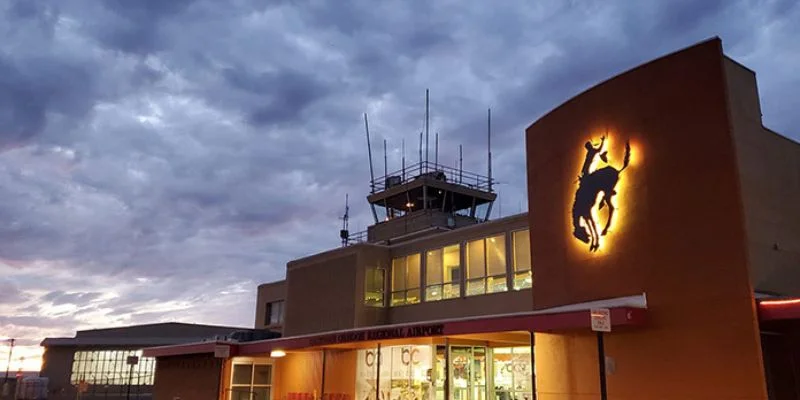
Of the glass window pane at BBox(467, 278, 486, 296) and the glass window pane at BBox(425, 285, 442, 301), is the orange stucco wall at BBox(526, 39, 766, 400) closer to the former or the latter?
the glass window pane at BBox(467, 278, 486, 296)

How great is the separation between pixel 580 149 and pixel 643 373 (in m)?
5.00

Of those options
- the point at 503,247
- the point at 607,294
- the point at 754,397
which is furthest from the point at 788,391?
the point at 503,247

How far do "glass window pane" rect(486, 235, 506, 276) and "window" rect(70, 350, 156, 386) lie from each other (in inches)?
1478

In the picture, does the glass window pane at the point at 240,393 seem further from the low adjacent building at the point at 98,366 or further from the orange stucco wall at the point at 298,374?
the low adjacent building at the point at 98,366

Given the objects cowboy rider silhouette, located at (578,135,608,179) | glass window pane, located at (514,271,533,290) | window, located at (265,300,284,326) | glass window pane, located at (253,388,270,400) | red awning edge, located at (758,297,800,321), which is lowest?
glass window pane, located at (253,388,270,400)

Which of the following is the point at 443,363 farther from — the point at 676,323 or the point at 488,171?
the point at 488,171

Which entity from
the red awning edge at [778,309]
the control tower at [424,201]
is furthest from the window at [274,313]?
the red awning edge at [778,309]

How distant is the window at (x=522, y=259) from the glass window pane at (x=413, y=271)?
511 cm

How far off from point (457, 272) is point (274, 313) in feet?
53.7

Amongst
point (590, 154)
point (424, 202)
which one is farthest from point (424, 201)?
point (590, 154)

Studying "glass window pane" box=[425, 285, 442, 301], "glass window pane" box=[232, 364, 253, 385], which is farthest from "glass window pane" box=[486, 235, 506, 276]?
"glass window pane" box=[232, 364, 253, 385]

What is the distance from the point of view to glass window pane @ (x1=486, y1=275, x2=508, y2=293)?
76.6 feet

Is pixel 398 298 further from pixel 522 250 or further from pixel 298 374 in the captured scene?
pixel 522 250

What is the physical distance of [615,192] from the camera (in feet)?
46.8
